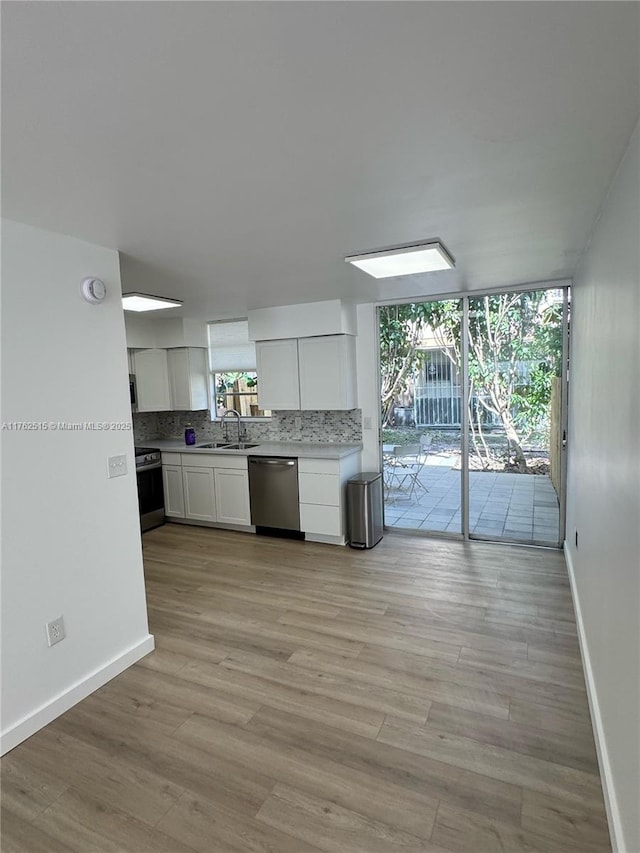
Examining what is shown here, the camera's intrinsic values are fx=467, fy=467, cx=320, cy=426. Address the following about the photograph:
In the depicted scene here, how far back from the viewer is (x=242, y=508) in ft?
16.8

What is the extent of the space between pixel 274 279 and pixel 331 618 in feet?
8.22

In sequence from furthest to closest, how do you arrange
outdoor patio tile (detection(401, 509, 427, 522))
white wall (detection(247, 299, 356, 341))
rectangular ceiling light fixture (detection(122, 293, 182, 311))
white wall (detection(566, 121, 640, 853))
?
outdoor patio tile (detection(401, 509, 427, 522)), white wall (detection(247, 299, 356, 341)), rectangular ceiling light fixture (detection(122, 293, 182, 311)), white wall (detection(566, 121, 640, 853))

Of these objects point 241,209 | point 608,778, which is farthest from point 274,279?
point 608,778

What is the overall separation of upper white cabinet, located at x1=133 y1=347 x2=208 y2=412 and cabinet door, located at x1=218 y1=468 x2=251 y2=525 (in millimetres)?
1115

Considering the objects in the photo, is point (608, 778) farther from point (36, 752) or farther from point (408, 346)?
point (408, 346)

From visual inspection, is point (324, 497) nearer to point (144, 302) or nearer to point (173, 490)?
point (173, 490)

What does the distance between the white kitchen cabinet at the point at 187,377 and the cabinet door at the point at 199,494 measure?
34.9 inches

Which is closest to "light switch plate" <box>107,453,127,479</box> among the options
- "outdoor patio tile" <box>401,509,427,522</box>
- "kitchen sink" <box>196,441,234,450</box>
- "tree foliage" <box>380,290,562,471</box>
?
"kitchen sink" <box>196,441,234,450</box>

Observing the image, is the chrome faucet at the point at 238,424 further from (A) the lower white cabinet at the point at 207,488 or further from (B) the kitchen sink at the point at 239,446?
(A) the lower white cabinet at the point at 207,488

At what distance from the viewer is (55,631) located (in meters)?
2.35

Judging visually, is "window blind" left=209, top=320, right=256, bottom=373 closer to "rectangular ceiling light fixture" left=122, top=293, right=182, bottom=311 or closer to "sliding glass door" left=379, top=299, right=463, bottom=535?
"rectangular ceiling light fixture" left=122, top=293, right=182, bottom=311

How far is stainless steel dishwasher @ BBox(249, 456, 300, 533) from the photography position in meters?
4.79

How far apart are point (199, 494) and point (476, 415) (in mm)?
3141

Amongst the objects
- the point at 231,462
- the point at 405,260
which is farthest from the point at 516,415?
the point at 231,462
